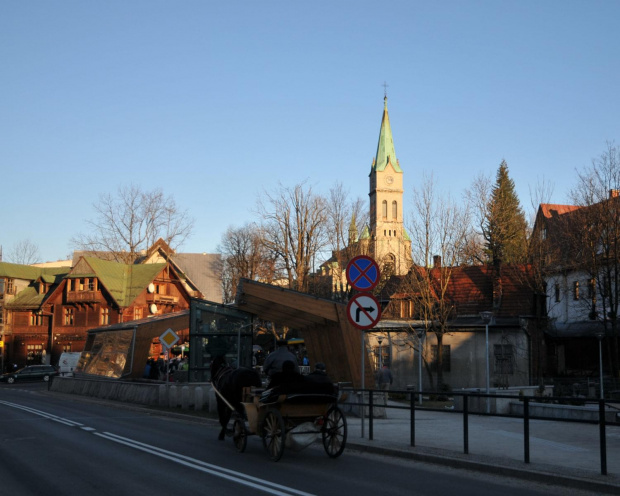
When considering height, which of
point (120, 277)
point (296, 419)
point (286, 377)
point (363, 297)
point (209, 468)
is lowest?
point (209, 468)

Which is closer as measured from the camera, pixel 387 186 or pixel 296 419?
pixel 296 419

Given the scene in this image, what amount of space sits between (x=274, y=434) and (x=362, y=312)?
342 cm

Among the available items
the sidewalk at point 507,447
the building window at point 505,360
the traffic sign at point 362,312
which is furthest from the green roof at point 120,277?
the traffic sign at point 362,312

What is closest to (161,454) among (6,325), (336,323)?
(336,323)

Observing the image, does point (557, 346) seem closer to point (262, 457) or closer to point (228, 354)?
point (228, 354)

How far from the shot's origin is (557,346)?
4906cm

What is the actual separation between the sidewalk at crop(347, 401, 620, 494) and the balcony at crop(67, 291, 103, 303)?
54.1 m

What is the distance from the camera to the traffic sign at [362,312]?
13922mm

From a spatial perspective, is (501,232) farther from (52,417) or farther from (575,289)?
(52,417)

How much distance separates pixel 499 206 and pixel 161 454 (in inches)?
1388

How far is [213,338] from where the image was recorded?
81.2 ft

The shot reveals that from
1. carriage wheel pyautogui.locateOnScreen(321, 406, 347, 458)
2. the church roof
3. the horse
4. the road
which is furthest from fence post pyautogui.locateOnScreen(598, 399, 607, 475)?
the church roof

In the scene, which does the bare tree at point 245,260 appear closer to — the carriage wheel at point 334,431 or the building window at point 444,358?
the building window at point 444,358

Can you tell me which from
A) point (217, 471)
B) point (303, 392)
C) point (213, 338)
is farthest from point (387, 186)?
point (217, 471)
